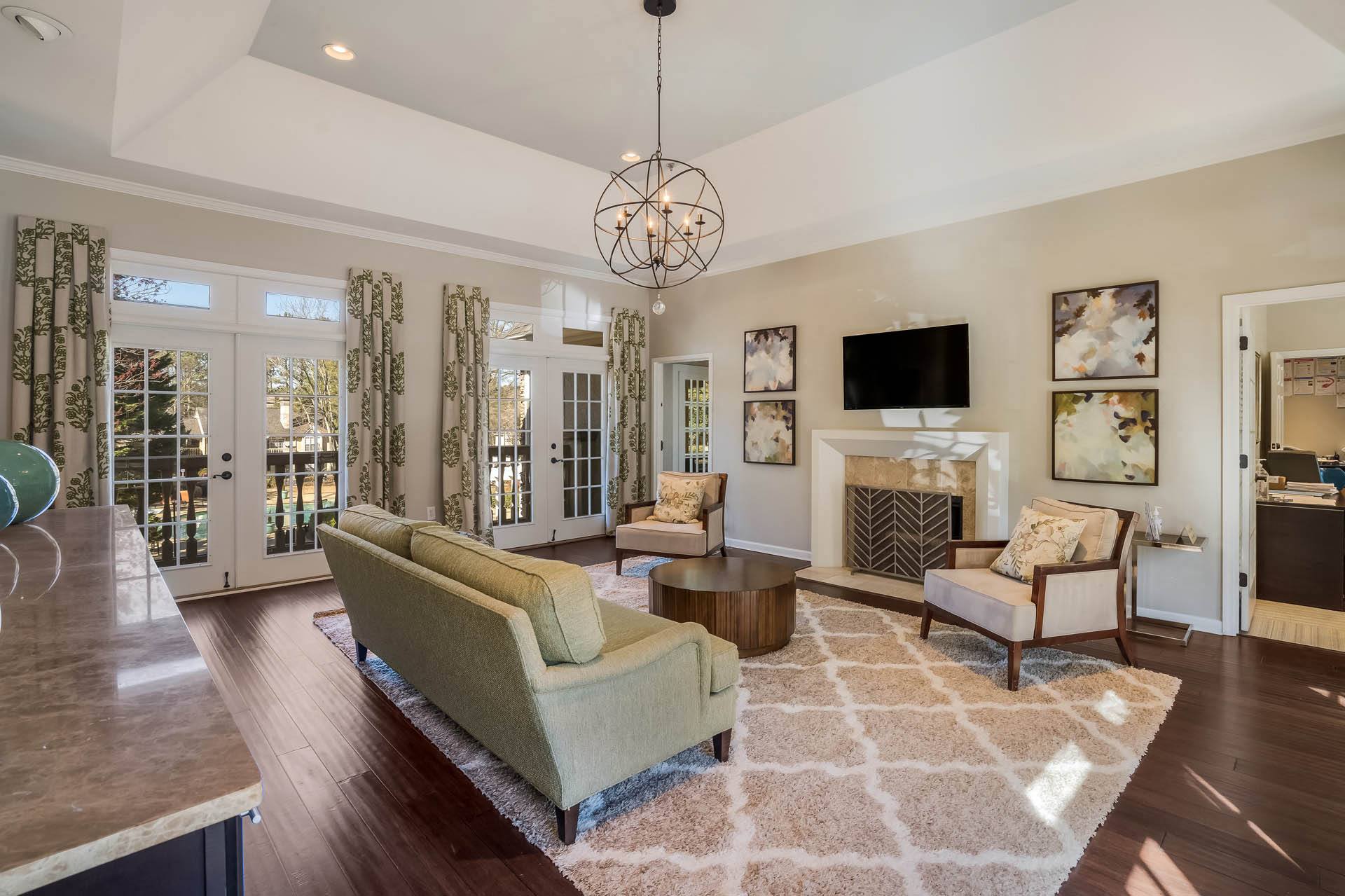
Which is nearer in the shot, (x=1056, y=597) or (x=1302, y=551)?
(x=1056, y=597)

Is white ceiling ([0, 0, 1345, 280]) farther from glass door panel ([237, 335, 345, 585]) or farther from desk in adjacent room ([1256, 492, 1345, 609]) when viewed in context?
desk in adjacent room ([1256, 492, 1345, 609])

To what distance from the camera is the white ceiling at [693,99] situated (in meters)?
3.28

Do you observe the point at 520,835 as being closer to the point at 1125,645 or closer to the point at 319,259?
the point at 1125,645

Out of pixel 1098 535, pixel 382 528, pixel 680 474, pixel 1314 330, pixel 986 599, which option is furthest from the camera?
pixel 680 474

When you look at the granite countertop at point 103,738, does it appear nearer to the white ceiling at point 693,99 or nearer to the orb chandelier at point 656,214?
the white ceiling at point 693,99

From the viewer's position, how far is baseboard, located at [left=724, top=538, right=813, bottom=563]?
6125 mm

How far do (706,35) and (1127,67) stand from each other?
2.36m

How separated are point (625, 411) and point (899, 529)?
3.34 meters

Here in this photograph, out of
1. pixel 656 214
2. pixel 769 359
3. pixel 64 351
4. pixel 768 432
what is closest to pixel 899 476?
pixel 768 432

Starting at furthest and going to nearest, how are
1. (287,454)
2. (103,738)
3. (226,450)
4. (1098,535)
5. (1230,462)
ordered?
(287,454) < (226,450) < (1230,462) < (1098,535) < (103,738)

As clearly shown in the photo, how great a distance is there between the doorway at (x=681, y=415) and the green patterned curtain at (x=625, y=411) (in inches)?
8.2

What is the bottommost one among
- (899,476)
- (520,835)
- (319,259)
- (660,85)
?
(520,835)

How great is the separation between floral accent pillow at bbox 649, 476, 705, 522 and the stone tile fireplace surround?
3.49 ft

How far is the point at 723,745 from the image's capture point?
2.54 meters
